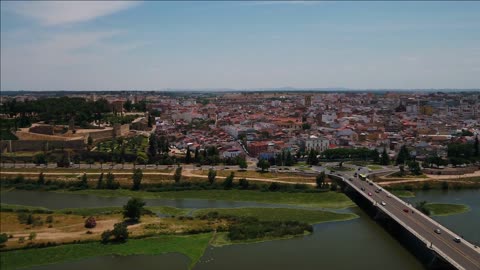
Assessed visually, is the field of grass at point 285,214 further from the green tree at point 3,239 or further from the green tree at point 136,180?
the green tree at point 3,239

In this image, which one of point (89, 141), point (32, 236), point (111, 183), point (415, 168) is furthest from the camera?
point (89, 141)

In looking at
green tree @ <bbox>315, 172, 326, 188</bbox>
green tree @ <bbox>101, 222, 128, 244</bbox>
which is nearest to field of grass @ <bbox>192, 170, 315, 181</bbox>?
green tree @ <bbox>315, 172, 326, 188</bbox>

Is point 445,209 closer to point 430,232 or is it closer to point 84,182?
point 430,232

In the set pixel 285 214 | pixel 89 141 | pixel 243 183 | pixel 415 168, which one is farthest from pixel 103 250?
pixel 89 141

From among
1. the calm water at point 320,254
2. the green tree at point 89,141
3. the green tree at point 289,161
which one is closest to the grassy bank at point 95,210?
the calm water at point 320,254

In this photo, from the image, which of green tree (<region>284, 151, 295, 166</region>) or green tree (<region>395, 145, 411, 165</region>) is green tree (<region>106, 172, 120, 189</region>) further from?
green tree (<region>395, 145, 411, 165</region>)

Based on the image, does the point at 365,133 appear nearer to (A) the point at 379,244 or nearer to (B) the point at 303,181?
(B) the point at 303,181

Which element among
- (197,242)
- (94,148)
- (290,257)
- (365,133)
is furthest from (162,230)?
(365,133)
